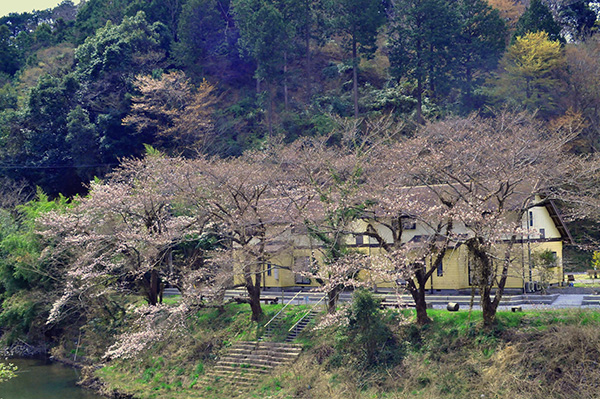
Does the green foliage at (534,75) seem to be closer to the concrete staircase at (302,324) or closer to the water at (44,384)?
the concrete staircase at (302,324)

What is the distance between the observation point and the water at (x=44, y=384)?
74.9 ft

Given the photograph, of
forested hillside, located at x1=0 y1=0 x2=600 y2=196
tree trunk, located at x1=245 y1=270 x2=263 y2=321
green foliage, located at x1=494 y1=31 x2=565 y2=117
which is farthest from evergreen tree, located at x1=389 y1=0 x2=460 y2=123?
tree trunk, located at x1=245 y1=270 x2=263 y2=321

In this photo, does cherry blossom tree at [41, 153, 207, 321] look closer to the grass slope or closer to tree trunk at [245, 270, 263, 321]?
tree trunk at [245, 270, 263, 321]

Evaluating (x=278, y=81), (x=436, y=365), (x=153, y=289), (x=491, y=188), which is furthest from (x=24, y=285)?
(x=278, y=81)

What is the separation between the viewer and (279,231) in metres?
24.2

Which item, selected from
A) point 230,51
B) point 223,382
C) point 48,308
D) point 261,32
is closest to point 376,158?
point 223,382

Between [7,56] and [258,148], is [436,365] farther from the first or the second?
[7,56]

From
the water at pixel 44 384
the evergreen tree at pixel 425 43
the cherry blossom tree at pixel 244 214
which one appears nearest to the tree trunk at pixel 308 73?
the evergreen tree at pixel 425 43

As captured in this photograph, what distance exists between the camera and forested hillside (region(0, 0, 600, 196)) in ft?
131

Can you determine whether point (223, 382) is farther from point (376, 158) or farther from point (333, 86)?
point (333, 86)

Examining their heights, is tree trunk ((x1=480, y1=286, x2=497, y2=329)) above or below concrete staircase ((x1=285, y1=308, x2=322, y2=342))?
above

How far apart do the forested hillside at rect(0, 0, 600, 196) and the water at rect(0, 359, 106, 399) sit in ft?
52.9

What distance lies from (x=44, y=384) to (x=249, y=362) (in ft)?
31.8

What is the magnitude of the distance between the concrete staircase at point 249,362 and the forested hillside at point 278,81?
700 inches
